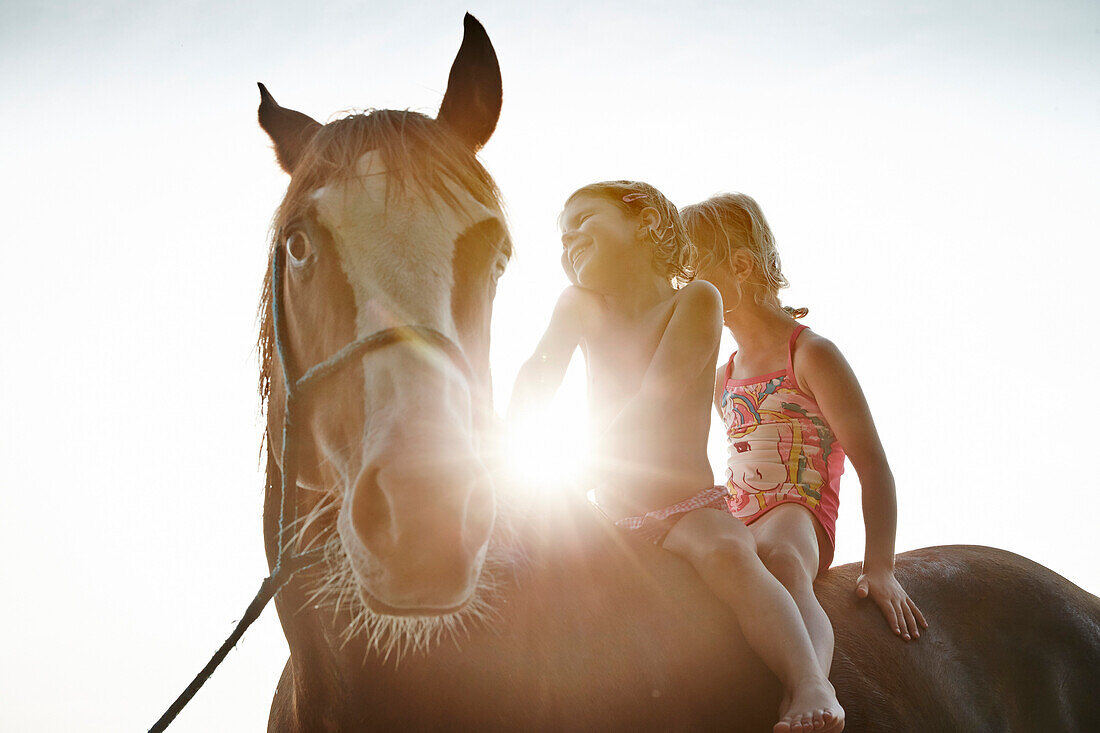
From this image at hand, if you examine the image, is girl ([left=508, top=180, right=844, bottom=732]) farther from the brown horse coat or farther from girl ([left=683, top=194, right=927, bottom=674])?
girl ([left=683, top=194, right=927, bottom=674])

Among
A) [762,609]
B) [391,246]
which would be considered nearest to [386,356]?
[391,246]

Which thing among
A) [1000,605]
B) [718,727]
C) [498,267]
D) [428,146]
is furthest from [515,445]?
[1000,605]

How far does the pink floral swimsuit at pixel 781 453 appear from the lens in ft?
8.50

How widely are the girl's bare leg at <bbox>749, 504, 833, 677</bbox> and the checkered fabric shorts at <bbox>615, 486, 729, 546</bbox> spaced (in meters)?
0.27

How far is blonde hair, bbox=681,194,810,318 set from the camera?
3.20m

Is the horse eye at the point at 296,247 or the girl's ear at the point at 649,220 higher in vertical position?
the girl's ear at the point at 649,220

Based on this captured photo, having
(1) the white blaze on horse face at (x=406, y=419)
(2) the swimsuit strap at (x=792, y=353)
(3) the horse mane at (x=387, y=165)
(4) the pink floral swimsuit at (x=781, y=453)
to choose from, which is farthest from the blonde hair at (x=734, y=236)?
(1) the white blaze on horse face at (x=406, y=419)

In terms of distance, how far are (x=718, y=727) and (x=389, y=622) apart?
97 cm

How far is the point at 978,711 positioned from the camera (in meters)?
2.47

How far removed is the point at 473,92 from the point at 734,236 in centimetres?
169

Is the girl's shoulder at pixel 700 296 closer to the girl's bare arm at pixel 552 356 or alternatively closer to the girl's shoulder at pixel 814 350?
the girl's bare arm at pixel 552 356

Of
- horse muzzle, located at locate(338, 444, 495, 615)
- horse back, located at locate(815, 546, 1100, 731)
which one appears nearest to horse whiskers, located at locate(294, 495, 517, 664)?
horse muzzle, located at locate(338, 444, 495, 615)

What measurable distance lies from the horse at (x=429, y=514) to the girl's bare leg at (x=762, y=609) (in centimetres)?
8

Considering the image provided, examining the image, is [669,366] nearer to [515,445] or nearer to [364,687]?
[515,445]
